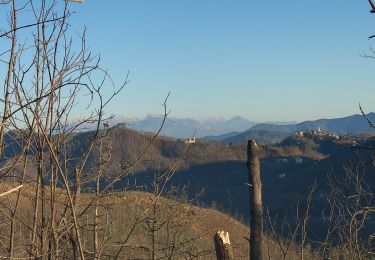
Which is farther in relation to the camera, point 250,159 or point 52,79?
point 250,159

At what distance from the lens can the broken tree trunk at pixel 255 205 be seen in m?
4.96

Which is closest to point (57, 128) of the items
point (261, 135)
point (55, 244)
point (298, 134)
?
point (55, 244)

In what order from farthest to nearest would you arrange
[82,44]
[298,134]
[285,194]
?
1. [298,134]
2. [285,194]
3. [82,44]

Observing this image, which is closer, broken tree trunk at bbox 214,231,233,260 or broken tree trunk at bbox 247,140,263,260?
broken tree trunk at bbox 214,231,233,260

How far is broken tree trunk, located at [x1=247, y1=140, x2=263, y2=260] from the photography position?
4961 millimetres

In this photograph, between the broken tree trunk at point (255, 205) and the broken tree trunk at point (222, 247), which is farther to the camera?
the broken tree trunk at point (255, 205)

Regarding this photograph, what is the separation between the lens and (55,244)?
256cm

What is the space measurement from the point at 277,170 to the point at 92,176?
56.2 meters

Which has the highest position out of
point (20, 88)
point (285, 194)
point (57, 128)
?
point (20, 88)

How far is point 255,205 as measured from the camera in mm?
5121

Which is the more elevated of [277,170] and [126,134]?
[126,134]

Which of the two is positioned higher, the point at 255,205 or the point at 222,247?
the point at 255,205

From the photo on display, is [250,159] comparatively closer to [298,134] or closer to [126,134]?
[126,134]

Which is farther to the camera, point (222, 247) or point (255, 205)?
point (255, 205)
